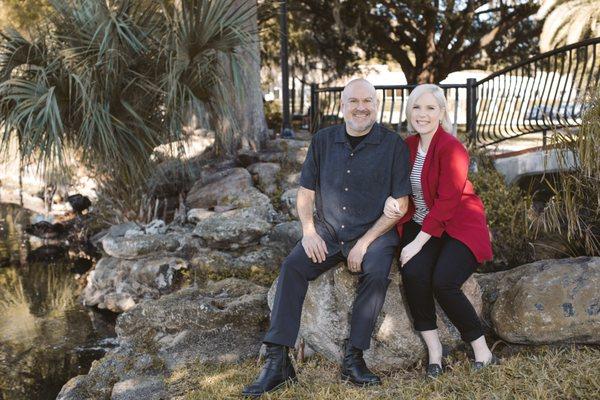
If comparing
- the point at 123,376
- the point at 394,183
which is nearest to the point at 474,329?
the point at 394,183

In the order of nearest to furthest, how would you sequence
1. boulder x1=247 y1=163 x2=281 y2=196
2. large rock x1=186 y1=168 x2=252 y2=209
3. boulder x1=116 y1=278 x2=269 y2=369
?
1. boulder x1=116 y1=278 x2=269 y2=369
2. large rock x1=186 y1=168 x2=252 y2=209
3. boulder x1=247 y1=163 x2=281 y2=196

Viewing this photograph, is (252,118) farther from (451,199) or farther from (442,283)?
(442,283)

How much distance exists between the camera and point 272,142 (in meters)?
10.0

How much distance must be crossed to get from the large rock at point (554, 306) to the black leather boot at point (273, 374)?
1479mm

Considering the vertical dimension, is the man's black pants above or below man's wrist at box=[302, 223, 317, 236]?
below

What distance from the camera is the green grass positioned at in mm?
3518

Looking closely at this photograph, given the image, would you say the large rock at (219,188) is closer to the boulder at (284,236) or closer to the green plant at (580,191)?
the boulder at (284,236)

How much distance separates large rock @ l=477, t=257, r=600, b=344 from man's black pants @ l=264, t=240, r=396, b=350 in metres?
0.92

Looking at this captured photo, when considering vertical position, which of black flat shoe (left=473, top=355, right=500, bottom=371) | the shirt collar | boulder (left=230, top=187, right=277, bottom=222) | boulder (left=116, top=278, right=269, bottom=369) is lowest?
boulder (left=116, top=278, right=269, bottom=369)

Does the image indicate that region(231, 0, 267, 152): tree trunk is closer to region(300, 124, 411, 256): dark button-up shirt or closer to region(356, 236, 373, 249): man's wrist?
region(300, 124, 411, 256): dark button-up shirt

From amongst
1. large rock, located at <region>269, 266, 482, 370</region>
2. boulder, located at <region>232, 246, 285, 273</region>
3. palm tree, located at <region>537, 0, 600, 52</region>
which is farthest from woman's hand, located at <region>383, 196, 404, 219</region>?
palm tree, located at <region>537, 0, 600, 52</region>

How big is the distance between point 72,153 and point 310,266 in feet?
15.2

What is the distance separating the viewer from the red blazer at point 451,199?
12.6ft

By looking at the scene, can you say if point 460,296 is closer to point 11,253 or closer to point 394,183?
point 394,183
